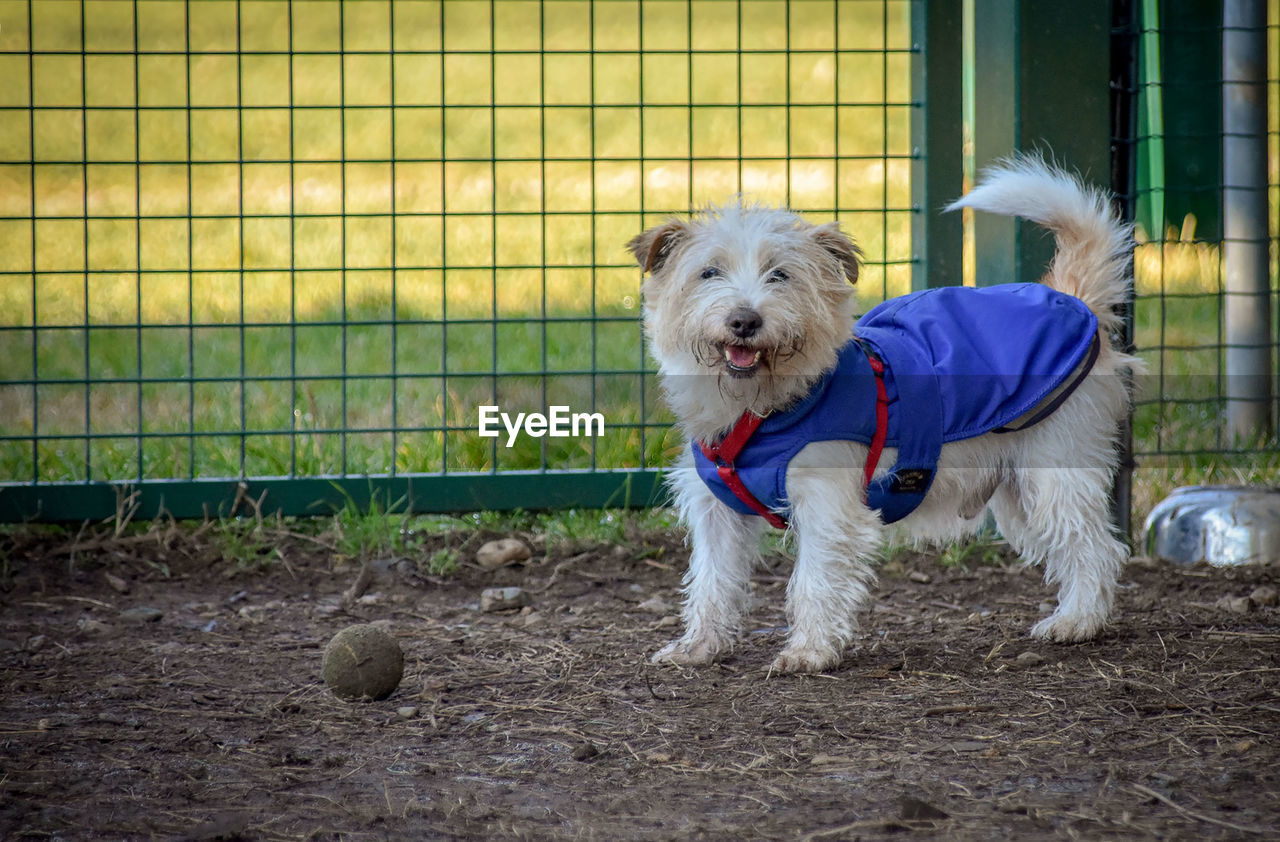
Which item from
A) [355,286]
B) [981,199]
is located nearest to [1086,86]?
[981,199]

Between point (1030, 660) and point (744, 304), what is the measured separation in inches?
51.7

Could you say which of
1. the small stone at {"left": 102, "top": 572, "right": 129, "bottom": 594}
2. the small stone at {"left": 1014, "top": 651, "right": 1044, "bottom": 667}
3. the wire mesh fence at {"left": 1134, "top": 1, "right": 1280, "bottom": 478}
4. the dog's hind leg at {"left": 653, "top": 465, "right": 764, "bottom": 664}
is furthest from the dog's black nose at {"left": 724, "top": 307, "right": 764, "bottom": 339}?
the small stone at {"left": 102, "top": 572, "right": 129, "bottom": 594}

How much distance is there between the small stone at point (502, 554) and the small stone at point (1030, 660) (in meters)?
1.93

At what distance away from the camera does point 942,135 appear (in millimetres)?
4984

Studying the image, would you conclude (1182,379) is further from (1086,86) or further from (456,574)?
(456,574)

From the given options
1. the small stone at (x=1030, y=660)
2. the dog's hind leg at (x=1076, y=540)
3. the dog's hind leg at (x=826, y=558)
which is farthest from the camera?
the dog's hind leg at (x=1076, y=540)

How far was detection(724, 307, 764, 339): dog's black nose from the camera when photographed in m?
3.26

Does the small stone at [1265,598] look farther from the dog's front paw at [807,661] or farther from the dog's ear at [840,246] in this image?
the dog's ear at [840,246]

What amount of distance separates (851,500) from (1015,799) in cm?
117

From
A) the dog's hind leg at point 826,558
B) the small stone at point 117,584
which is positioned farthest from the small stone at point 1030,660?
the small stone at point 117,584

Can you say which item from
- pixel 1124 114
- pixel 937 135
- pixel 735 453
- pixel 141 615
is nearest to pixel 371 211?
pixel 937 135

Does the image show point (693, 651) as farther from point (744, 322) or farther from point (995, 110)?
point (995, 110)

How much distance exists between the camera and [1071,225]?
13.0 feet

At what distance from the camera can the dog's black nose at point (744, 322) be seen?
3.26 m
